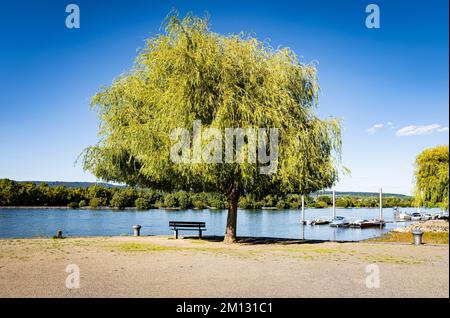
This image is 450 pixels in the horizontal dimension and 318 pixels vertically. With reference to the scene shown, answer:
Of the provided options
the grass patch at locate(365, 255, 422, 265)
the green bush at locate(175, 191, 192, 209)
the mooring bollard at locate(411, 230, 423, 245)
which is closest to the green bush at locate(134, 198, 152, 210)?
the green bush at locate(175, 191, 192, 209)

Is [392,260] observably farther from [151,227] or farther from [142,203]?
[142,203]

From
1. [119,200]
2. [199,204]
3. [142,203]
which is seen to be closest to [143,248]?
[142,203]

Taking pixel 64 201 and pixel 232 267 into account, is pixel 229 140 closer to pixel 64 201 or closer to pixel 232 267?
pixel 232 267

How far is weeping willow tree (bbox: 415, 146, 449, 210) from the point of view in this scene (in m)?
6.19

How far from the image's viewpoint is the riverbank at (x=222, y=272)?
8.58 meters

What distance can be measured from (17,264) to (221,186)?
929 centimetres

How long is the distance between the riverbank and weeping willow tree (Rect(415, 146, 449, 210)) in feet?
7.16

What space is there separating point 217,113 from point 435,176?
1015 cm

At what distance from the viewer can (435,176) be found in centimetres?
779

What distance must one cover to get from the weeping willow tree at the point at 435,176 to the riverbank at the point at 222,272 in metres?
2.18

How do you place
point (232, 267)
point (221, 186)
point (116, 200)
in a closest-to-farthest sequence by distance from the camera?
point (232, 267), point (221, 186), point (116, 200)

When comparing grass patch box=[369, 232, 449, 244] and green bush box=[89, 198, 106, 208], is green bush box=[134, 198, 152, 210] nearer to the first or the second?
green bush box=[89, 198, 106, 208]

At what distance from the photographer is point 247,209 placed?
13500cm

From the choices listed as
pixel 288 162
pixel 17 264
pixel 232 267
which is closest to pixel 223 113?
pixel 288 162
